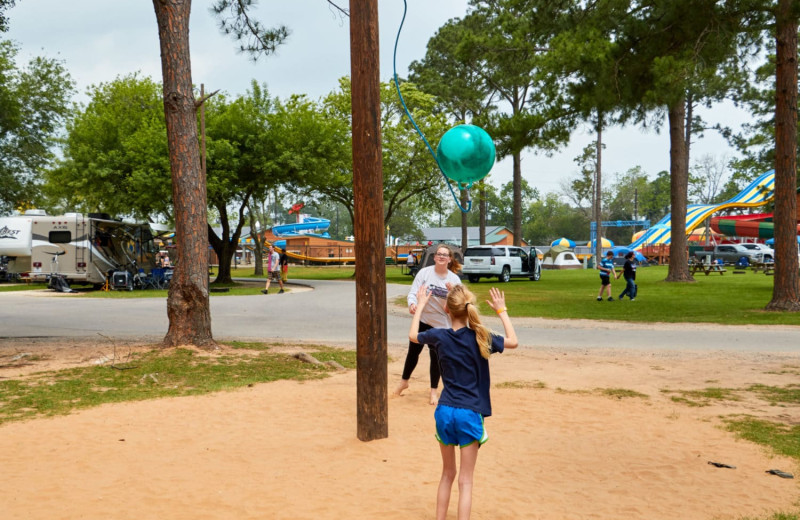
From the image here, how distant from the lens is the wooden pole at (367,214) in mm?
5676

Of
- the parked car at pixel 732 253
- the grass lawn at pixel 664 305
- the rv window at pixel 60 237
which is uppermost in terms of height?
the rv window at pixel 60 237

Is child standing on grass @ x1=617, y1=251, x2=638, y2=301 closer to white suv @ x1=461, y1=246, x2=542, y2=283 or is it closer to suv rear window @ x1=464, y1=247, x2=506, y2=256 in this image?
white suv @ x1=461, y1=246, x2=542, y2=283

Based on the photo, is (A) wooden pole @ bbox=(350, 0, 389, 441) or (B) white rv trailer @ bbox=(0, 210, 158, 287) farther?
(B) white rv trailer @ bbox=(0, 210, 158, 287)

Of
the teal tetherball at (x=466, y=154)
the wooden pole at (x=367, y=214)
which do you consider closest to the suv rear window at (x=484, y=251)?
the teal tetherball at (x=466, y=154)

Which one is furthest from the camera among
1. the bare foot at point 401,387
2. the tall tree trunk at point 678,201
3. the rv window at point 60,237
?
the tall tree trunk at point 678,201

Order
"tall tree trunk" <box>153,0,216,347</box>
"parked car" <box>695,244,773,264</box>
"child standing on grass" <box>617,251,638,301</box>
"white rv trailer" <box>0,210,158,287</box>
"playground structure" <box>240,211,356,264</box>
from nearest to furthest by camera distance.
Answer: "tall tree trunk" <box>153,0,216,347</box>
"child standing on grass" <box>617,251,638,301</box>
"white rv trailer" <box>0,210,158,287</box>
"parked car" <box>695,244,773,264</box>
"playground structure" <box>240,211,356,264</box>

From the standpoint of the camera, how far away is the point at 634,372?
889 cm

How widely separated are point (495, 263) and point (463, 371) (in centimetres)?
2749

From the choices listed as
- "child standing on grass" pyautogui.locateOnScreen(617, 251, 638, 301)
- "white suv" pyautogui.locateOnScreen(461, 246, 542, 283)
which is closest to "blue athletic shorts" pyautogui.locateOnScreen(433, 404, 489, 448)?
"child standing on grass" pyautogui.locateOnScreen(617, 251, 638, 301)

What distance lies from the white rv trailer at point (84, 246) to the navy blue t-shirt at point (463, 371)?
23.6 metres

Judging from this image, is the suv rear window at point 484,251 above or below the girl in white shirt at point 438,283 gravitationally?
above

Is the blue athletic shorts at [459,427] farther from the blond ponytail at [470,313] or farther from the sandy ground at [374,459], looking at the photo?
the sandy ground at [374,459]

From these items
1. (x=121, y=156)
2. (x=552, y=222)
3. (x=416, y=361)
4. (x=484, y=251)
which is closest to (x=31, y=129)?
(x=121, y=156)

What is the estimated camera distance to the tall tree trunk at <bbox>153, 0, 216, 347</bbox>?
10.4m
